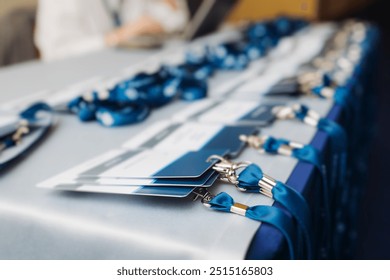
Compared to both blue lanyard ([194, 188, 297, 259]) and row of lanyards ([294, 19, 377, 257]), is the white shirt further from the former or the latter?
blue lanyard ([194, 188, 297, 259])

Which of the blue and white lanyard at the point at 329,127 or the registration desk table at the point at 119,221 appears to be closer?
the registration desk table at the point at 119,221

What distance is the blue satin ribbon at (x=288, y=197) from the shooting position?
1.22ft

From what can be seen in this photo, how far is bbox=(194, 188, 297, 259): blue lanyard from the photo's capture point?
0.34 metres

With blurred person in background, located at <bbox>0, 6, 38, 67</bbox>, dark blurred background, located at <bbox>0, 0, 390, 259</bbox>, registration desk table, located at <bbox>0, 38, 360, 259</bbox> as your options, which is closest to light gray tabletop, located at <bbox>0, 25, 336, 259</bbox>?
registration desk table, located at <bbox>0, 38, 360, 259</bbox>

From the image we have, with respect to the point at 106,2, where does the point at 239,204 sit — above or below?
below

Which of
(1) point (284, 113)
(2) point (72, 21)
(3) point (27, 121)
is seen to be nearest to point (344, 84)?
(1) point (284, 113)

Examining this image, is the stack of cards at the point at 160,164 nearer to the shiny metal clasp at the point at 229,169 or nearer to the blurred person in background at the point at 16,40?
the shiny metal clasp at the point at 229,169

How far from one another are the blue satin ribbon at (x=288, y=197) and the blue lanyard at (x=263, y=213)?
1cm

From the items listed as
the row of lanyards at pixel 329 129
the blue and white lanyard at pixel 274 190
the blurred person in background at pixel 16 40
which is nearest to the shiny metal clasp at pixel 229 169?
the blue and white lanyard at pixel 274 190
